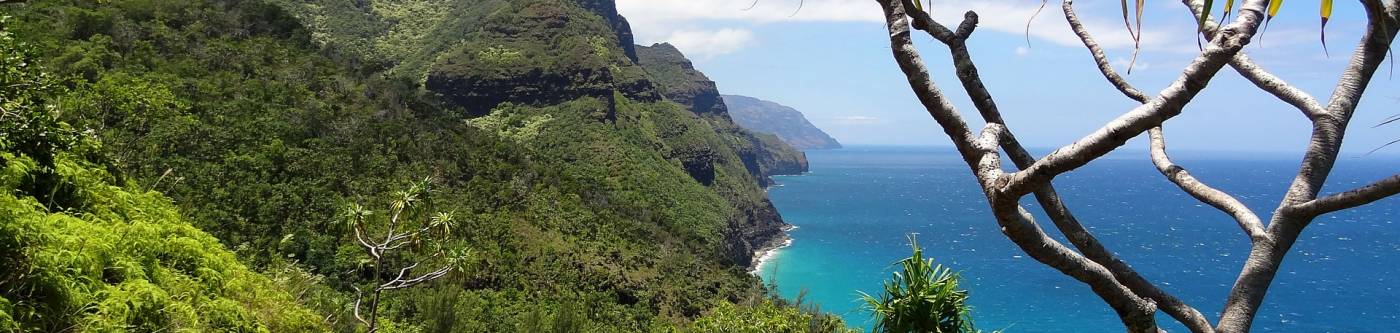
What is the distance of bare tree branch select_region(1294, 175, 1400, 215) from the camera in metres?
2.47

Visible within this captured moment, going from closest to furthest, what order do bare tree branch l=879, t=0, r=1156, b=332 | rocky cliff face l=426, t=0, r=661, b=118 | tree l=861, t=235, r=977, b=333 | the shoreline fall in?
bare tree branch l=879, t=0, r=1156, b=332, tree l=861, t=235, r=977, b=333, the shoreline, rocky cliff face l=426, t=0, r=661, b=118

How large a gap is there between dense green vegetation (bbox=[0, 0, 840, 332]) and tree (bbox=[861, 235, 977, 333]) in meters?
7.38

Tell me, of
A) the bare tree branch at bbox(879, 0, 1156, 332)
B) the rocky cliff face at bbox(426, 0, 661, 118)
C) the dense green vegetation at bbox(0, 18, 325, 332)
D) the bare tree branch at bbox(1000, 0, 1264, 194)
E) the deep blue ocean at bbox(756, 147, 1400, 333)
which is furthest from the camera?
the rocky cliff face at bbox(426, 0, 661, 118)

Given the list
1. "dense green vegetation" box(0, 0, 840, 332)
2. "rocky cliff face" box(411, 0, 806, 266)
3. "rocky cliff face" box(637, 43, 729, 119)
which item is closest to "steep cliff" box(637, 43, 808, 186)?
"rocky cliff face" box(637, 43, 729, 119)

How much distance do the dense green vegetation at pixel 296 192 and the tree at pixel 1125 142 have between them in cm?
727

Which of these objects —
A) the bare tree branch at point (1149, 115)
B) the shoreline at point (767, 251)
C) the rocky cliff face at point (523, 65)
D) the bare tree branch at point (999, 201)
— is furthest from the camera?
the rocky cliff face at point (523, 65)

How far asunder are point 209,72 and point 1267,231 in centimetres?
4565

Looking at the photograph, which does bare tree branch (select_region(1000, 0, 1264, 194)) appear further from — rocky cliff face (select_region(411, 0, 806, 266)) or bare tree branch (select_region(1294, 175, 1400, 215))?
rocky cliff face (select_region(411, 0, 806, 266))

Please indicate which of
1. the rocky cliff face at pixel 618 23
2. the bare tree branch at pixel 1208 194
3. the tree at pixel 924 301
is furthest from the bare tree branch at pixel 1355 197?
the rocky cliff face at pixel 618 23

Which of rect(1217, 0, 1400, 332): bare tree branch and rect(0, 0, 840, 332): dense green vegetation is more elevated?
rect(1217, 0, 1400, 332): bare tree branch

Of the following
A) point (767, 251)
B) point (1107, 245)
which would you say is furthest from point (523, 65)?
point (1107, 245)

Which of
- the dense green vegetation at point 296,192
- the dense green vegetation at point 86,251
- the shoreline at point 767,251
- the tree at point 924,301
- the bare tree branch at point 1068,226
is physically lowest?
the shoreline at point 767,251

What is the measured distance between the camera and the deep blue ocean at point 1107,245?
2210 inches

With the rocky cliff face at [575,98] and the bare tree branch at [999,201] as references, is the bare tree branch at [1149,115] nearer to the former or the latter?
the bare tree branch at [999,201]
